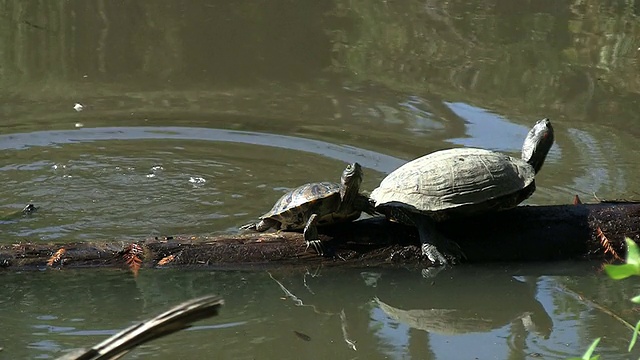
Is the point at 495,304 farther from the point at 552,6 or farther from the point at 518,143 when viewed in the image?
the point at 552,6

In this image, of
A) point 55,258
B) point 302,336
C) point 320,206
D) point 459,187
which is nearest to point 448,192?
point 459,187

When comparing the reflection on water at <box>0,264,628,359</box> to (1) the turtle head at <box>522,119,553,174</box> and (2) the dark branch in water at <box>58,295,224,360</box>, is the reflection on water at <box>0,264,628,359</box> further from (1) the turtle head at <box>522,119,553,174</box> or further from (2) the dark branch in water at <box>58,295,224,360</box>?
(2) the dark branch in water at <box>58,295,224,360</box>

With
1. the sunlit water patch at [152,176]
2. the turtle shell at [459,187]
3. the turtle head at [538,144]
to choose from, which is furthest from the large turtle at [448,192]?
the sunlit water patch at [152,176]

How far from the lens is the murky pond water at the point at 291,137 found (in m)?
4.52

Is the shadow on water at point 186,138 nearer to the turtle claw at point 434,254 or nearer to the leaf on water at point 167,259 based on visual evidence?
the turtle claw at point 434,254

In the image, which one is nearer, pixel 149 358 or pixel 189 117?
pixel 149 358

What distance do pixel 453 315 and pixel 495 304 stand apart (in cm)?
29

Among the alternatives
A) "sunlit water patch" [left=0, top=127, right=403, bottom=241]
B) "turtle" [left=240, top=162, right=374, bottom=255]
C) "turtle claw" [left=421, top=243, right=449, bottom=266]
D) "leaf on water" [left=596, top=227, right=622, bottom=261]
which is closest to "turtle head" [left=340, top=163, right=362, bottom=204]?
"turtle" [left=240, top=162, right=374, bottom=255]

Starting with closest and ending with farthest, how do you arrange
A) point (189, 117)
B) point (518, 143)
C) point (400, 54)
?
point (518, 143) → point (189, 117) → point (400, 54)

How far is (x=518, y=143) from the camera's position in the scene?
7.37 metres

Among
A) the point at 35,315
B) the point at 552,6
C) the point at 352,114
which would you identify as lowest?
the point at 35,315

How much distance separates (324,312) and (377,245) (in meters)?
0.62

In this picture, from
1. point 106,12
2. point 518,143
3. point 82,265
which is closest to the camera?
point 82,265

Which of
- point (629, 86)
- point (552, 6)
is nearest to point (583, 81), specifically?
point (629, 86)
